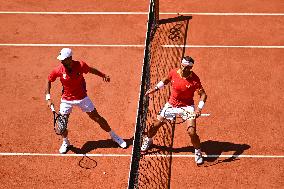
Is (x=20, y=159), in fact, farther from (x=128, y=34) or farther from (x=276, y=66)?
(x=276, y=66)

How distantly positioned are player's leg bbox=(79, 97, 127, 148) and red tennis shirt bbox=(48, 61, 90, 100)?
31cm

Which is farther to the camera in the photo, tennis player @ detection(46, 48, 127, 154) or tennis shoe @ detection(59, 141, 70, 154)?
tennis shoe @ detection(59, 141, 70, 154)

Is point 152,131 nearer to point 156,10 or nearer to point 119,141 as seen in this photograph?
point 119,141

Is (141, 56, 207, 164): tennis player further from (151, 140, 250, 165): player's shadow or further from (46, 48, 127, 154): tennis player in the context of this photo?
(46, 48, 127, 154): tennis player

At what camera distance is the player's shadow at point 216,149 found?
1038 cm

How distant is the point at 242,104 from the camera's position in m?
11.8

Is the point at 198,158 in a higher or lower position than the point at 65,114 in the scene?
lower

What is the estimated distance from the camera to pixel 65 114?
9922 millimetres

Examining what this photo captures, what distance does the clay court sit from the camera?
1016cm

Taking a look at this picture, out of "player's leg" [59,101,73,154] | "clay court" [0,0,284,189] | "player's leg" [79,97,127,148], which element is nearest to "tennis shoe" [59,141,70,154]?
"player's leg" [59,101,73,154]

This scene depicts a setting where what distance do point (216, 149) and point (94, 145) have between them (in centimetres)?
298

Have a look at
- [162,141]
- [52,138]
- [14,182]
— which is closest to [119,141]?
[162,141]

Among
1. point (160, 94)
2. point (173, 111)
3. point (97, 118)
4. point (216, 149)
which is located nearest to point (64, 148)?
point (97, 118)

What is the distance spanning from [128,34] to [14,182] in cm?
662
